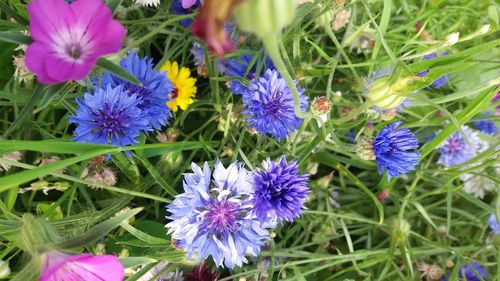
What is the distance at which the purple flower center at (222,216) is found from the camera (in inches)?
26.2

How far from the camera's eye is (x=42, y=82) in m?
0.52

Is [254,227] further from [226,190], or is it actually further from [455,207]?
[455,207]

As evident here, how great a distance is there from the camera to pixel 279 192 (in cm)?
67

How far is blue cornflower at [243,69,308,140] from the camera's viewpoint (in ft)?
2.33

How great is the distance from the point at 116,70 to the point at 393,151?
Result: 1.25 feet

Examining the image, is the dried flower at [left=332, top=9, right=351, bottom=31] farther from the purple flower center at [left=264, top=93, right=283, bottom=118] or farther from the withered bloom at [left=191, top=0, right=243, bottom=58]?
the withered bloom at [left=191, top=0, right=243, bottom=58]

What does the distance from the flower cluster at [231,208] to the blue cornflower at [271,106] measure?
0.06 metres

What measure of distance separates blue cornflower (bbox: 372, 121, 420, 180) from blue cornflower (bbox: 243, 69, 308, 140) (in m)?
0.11

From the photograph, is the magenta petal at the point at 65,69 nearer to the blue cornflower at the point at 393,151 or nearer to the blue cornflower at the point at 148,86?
the blue cornflower at the point at 148,86

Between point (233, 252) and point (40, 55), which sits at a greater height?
point (40, 55)

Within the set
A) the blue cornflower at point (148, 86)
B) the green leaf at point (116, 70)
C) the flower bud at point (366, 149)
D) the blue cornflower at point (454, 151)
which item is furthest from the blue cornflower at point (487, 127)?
the green leaf at point (116, 70)

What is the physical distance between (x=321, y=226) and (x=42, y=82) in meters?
0.54

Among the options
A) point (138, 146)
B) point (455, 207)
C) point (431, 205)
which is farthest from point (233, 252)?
point (455, 207)

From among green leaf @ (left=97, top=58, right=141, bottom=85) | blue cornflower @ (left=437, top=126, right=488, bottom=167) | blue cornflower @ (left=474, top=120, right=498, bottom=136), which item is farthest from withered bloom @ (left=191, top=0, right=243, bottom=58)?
blue cornflower @ (left=474, top=120, right=498, bottom=136)
